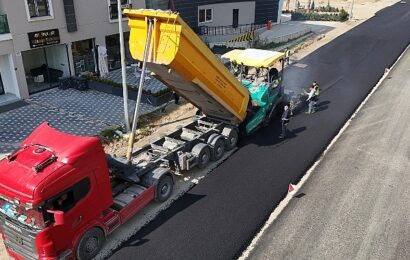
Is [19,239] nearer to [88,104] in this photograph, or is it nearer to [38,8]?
[88,104]

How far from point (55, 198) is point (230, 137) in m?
8.09

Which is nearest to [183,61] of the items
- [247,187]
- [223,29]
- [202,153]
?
[202,153]

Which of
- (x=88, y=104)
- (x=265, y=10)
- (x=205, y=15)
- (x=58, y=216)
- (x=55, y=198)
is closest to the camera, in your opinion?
(x=58, y=216)

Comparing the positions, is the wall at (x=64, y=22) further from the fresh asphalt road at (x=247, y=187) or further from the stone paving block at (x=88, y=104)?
the fresh asphalt road at (x=247, y=187)

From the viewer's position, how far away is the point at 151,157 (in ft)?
43.1

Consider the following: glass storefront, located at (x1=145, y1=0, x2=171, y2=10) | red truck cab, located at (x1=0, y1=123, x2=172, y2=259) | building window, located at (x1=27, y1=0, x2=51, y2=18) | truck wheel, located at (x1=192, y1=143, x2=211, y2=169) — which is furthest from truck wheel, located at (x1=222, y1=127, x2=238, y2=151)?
glass storefront, located at (x1=145, y1=0, x2=171, y2=10)

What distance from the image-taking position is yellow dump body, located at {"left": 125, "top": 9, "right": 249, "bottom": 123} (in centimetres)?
1153

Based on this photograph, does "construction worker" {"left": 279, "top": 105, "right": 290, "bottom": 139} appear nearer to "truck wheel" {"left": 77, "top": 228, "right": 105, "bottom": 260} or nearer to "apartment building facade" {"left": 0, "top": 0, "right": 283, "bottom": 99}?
"truck wheel" {"left": 77, "top": 228, "right": 105, "bottom": 260}

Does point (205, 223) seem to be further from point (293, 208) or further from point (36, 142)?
point (36, 142)

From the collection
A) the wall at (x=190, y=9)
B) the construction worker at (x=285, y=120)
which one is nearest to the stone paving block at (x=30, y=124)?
the construction worker at (x=285, y=120)

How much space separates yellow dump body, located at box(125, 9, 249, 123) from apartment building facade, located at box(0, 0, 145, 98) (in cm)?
1070

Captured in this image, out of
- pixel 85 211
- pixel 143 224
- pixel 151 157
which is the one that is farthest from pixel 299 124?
pixel 85 211

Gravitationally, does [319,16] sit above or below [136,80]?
above

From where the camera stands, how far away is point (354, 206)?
11812 millimetres
